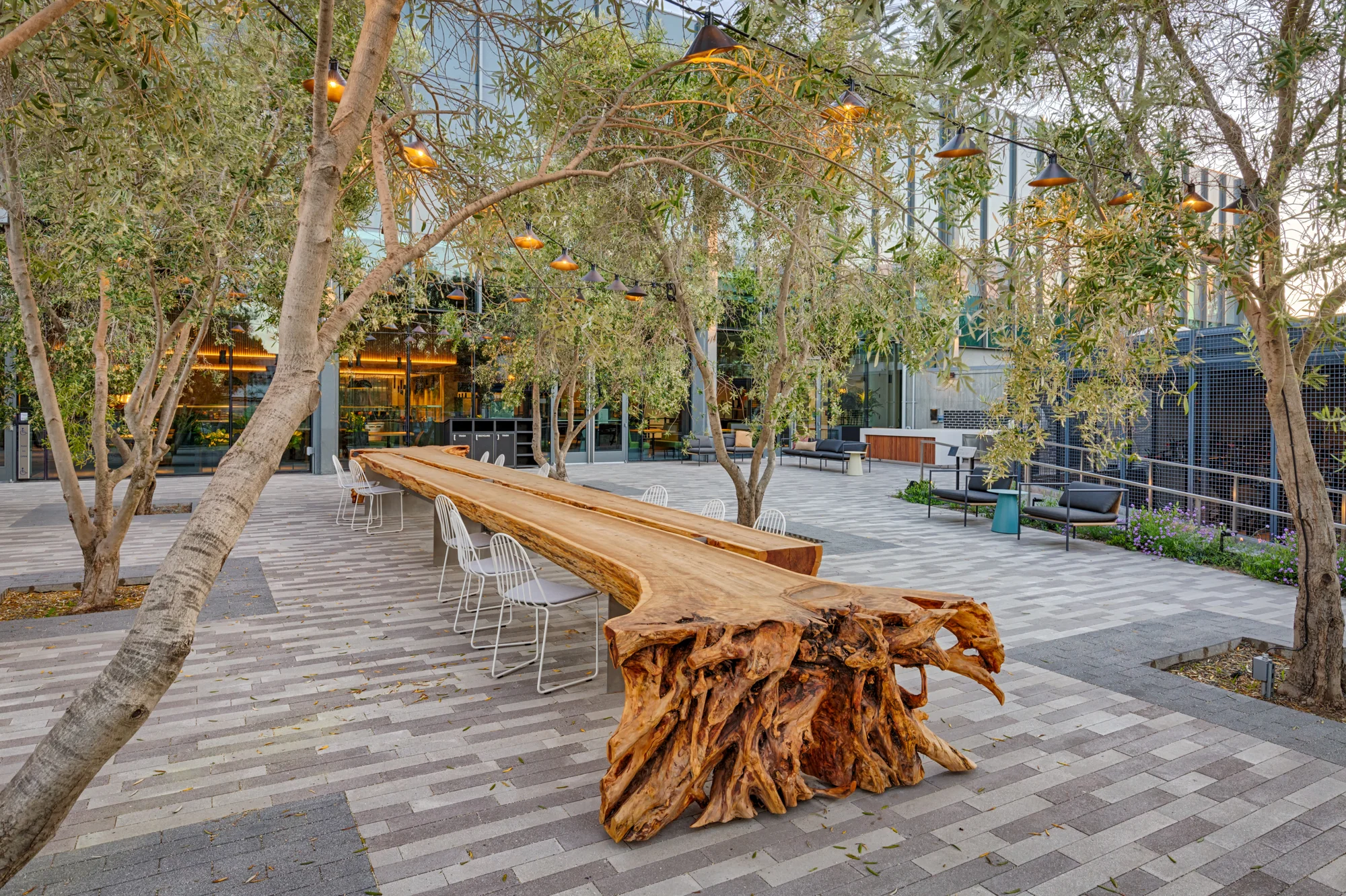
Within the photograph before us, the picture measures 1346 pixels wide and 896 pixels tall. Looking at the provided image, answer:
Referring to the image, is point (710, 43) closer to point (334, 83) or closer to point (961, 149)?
point (961, 149)

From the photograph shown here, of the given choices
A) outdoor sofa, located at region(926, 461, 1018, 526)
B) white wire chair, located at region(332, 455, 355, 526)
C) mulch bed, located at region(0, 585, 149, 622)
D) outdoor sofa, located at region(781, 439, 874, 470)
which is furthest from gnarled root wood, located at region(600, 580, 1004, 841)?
outdoor sofa, located at region(781, 439, 874, 470)

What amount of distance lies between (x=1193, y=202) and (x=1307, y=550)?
2.00 meters

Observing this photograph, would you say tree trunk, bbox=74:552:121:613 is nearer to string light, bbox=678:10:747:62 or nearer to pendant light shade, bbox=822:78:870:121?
string light, bbox=678:10:747:62

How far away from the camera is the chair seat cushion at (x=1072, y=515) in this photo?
831 cm

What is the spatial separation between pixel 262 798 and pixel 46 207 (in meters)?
5.27

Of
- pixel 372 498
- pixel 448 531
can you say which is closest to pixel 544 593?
pixel 448 531

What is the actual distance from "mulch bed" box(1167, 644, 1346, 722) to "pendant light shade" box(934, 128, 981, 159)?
3.13 meters

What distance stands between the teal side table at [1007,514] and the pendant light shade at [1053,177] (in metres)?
5.53

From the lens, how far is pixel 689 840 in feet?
8.71

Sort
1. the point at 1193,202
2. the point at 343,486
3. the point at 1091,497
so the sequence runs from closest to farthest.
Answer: the point at 1193,202 < the point at 1091,497 < the point at 343,486

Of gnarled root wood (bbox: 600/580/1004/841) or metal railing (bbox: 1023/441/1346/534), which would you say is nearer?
gnarled root wood (bbox: 600/580/1004/841)

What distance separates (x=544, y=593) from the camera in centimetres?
424

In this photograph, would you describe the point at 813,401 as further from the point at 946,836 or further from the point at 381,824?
the point at 381,824

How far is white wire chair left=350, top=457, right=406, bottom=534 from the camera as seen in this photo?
30.3 ft
